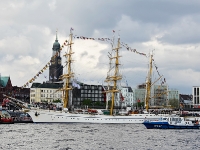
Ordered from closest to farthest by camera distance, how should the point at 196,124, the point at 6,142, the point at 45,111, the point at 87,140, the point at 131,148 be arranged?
the point at 131,148
the point at 6,142
the point at 87,140
the point at 196,124
the point at 45,111

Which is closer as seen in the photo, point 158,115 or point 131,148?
point 131,148

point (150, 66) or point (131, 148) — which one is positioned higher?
point (150, 66)

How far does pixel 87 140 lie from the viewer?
72.3 meters

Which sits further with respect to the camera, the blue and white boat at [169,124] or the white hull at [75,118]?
the white hull at [75,118]

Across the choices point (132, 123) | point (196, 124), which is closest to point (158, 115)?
point (132, 123)

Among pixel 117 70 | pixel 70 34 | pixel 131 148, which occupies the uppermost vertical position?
pixel 70 34

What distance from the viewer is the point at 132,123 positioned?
134 m

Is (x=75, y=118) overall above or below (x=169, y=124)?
above

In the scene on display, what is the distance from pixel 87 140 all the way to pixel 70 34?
7263 centimetres

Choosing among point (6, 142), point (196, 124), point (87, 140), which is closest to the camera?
point (6, 142)

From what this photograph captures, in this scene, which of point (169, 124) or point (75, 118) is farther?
point (75, 118)

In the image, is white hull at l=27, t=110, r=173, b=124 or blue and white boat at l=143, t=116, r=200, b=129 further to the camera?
white hull at l=27, t=110, r=173, b=124

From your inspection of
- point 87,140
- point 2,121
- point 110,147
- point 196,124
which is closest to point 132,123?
point 196,124

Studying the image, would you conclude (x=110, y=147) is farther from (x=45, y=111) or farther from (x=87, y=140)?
(x=45, y=111)
